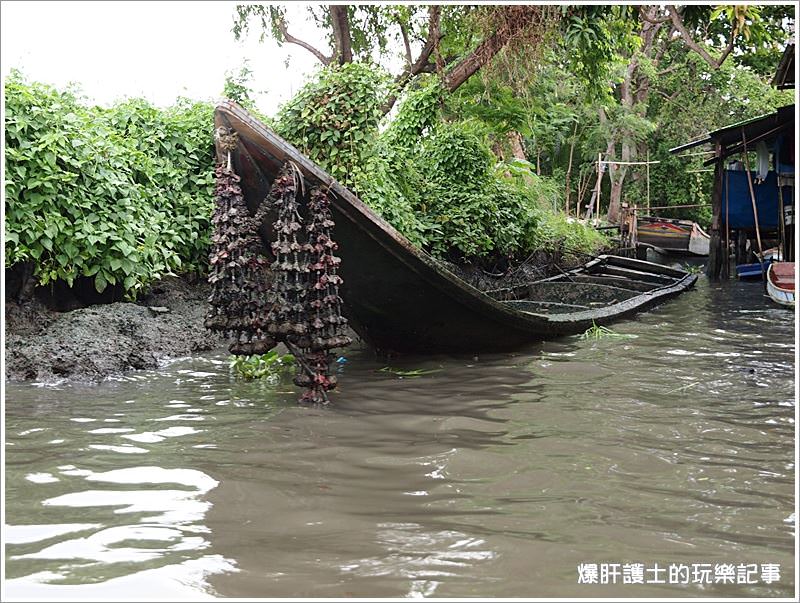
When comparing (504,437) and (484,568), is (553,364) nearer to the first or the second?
(504,437)

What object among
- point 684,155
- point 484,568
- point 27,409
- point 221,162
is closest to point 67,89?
point 221,162

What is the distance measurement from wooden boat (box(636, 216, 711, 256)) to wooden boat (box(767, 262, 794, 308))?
10.8m

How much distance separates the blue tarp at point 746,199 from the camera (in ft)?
50.1

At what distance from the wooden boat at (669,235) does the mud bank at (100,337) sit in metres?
16.9

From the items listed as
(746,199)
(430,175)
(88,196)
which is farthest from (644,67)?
(88,196)

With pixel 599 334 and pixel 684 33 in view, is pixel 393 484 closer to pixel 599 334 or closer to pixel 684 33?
pixel 599 334

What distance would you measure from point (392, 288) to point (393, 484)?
2279 mm

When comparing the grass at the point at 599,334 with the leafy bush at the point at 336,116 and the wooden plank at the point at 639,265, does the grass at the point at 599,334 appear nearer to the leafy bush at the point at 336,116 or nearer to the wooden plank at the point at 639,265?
the leafy bush at the point at 336,116

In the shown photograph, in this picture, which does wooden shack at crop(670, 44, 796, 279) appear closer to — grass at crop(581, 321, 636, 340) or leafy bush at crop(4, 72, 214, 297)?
grass at crop(581, 321, 636, 340)

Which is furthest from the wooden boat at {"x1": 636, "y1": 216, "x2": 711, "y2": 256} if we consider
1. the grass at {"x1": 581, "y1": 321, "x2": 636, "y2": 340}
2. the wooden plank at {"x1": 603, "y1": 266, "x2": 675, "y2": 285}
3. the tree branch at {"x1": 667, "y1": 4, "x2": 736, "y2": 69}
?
the grass at {"x1": 581, "y1": 321, "x2": 636, "y2": 340}

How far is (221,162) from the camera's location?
4.22 m

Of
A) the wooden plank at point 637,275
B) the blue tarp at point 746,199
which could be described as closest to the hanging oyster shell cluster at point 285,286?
the wooden plank at point 637,275

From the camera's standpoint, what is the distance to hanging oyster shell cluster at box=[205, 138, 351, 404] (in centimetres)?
398

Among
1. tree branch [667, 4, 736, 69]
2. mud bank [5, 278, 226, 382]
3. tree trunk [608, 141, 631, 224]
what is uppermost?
tree branch [667, 4, 736, 69]
